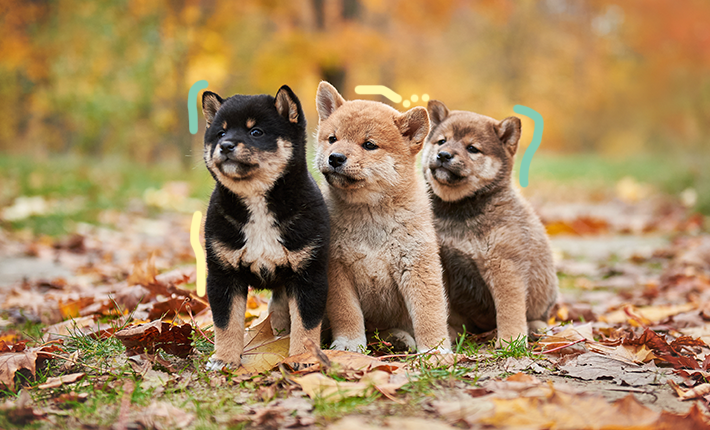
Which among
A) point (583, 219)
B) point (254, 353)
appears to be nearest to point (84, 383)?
point (254, 353)

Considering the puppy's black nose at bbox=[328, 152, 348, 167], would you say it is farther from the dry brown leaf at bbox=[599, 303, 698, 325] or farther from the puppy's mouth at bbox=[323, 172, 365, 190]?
the dry brown leaf at bbox=[599, 303, 698, 325]

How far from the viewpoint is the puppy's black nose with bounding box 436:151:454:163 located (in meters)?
3.74

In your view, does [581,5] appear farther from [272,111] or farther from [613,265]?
[272,111]

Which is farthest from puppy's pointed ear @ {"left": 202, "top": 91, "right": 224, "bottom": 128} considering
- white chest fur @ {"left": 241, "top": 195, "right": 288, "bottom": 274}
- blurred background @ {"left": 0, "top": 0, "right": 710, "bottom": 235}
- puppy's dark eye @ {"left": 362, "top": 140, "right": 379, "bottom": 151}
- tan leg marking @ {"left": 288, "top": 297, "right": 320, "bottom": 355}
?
blurred background @ {"left": 0, "top": 0, "right": 710, "bottom": 235}

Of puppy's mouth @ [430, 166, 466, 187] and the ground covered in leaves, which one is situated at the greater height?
puppy's mouth @ [430, 166, 466, 187]

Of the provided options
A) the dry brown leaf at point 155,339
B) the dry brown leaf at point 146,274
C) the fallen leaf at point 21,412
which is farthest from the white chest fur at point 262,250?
the dry brown leaf at point 146,274

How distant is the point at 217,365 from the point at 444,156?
195 centimetres

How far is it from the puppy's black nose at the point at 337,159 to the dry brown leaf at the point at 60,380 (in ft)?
5.79

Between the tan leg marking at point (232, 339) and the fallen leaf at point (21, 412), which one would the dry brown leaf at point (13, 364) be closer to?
the fallen leaf at point (21, 412)

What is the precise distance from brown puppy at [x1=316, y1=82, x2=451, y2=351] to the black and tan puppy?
0.96ft

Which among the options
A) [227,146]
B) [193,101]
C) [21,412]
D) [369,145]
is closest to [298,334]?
[227,146]

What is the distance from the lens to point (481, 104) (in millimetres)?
29234

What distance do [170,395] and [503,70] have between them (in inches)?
1356

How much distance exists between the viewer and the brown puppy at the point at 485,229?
3.72 metres
